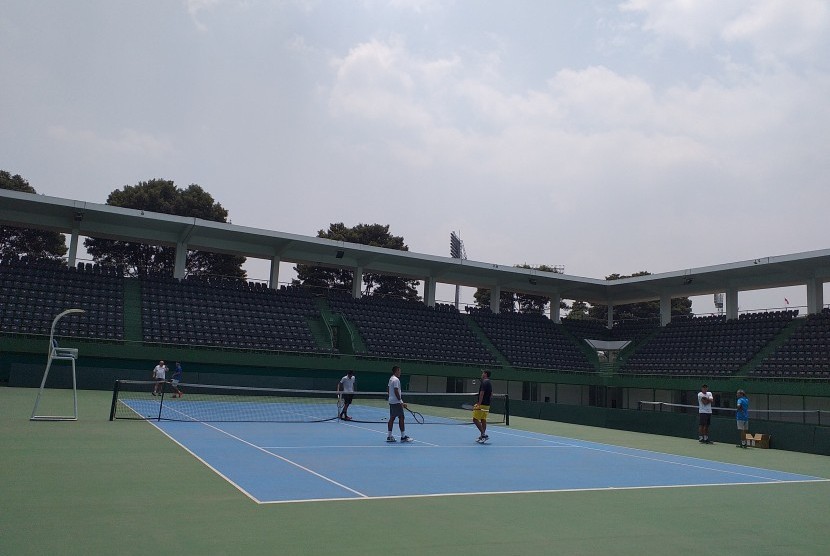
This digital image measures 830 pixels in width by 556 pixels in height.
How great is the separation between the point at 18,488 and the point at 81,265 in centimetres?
3480

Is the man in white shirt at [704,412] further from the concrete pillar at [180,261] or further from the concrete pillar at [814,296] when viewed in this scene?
the concrete pillar at [180,261]

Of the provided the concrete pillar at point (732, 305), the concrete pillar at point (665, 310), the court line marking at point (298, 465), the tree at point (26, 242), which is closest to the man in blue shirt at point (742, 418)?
the court line marking at point (298, 465)

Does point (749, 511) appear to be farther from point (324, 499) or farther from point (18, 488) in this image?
point (18, 488)

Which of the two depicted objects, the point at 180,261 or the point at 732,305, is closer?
the point at 180,261

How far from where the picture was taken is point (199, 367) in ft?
123

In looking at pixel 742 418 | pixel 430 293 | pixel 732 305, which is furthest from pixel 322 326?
pixel 742 418

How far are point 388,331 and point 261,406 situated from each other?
15.9 meters

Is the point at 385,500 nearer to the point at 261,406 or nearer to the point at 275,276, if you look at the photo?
the point at 261,406

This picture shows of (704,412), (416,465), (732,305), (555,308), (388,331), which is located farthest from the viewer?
(555,308)

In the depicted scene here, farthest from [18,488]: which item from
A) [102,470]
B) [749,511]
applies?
[749,511]

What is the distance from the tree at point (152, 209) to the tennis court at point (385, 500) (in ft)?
154

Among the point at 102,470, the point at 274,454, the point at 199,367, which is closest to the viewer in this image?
the point at 102,470

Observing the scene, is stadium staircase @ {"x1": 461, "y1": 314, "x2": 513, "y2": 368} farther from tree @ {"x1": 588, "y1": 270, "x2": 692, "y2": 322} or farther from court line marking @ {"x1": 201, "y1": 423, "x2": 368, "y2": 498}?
tree @ {"x1": 588, "y1": 270, "x2": 692, "y2": 322}

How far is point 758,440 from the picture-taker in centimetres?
2180
